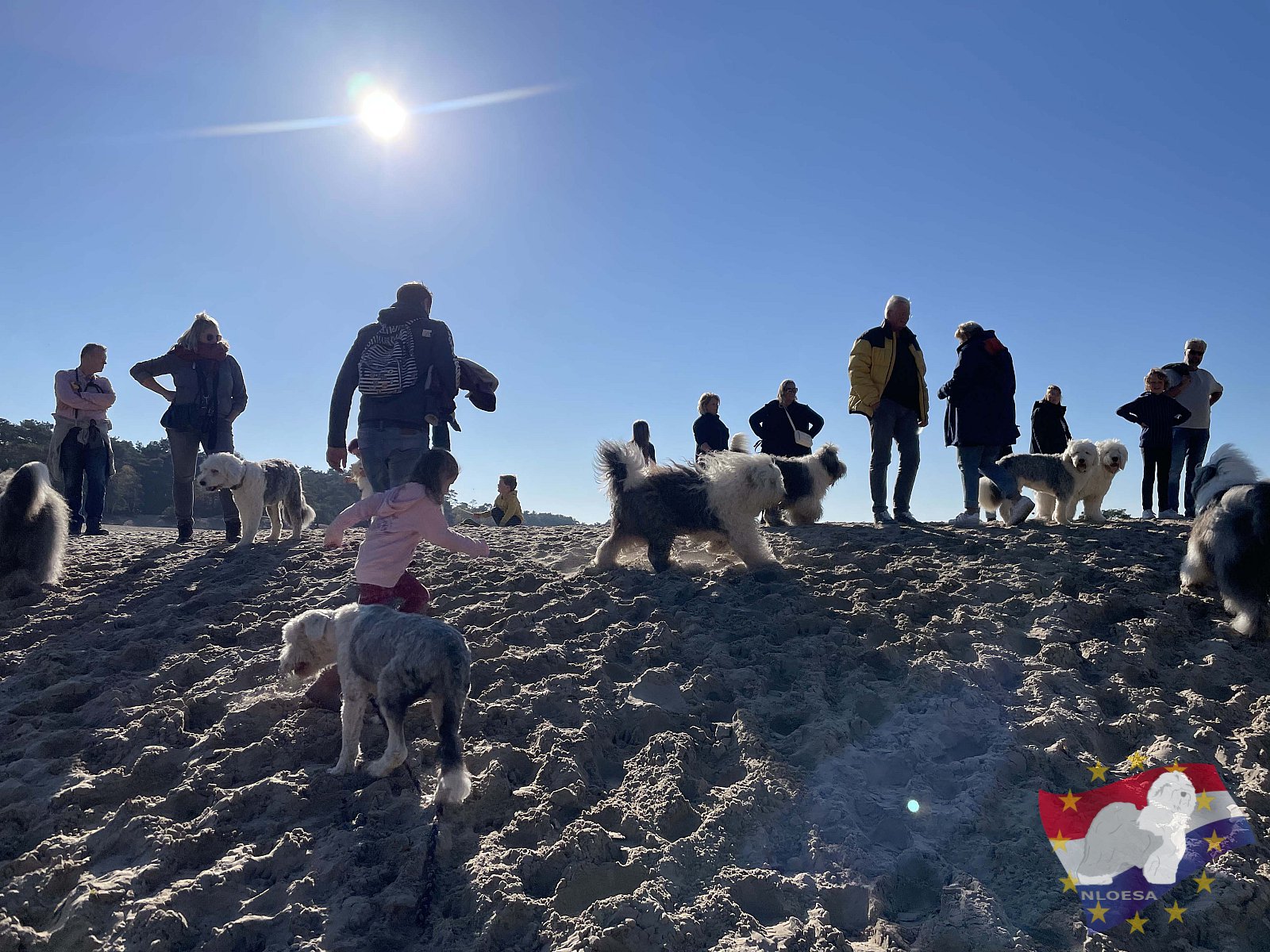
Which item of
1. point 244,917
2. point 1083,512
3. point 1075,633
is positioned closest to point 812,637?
point 1075,633

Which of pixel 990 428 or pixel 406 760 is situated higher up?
pixel 990 428

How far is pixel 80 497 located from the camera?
9055 millimetres

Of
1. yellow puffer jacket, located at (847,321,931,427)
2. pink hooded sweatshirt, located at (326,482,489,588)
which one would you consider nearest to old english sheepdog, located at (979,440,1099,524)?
yellow puffer jacket, located at (847,321,931,427)

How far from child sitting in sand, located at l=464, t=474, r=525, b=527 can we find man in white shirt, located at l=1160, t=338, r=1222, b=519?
930 centimetres

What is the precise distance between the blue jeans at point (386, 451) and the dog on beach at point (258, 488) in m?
3.59

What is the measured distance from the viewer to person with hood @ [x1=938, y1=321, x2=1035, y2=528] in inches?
314

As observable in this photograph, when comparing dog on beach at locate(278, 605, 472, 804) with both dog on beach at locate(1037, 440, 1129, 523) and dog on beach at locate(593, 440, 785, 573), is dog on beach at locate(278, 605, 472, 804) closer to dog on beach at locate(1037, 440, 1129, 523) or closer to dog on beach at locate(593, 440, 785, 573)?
dog on beach at locate(593, 440, 785, 573)

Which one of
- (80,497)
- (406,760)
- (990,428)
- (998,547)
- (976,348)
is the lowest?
(406,760)

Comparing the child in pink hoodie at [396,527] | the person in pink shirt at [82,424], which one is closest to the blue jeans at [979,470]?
the child in pink hoodie at [396,527]

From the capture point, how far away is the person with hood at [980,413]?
26.1 ft

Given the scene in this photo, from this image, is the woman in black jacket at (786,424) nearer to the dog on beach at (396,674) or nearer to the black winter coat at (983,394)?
the black winter coat at (983,394)

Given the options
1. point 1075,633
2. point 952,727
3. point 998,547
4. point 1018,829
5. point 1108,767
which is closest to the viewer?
point 1018,829

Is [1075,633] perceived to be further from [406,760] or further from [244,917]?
[244,917]

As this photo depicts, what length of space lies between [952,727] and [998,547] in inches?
127
